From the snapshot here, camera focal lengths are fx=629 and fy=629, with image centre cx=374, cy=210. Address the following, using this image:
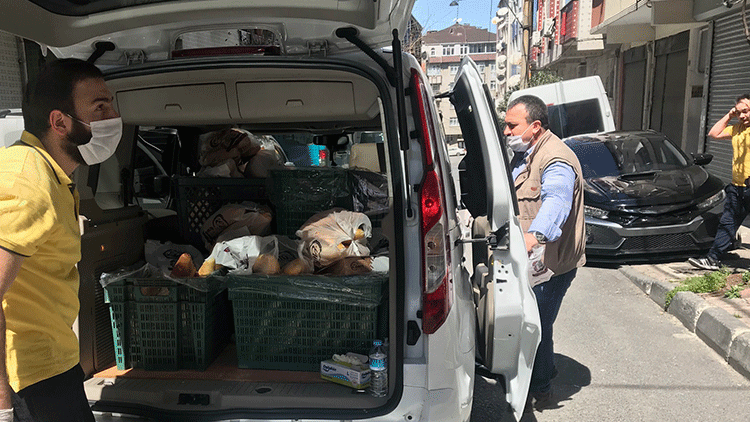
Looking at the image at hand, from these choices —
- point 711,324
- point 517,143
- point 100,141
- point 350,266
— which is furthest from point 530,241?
point 711,324

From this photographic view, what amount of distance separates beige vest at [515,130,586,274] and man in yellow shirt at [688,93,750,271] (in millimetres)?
3757

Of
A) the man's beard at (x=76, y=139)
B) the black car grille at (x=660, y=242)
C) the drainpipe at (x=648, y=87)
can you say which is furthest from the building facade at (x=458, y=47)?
the man's beard at (x=76, y=139)

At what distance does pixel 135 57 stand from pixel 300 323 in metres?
1.40

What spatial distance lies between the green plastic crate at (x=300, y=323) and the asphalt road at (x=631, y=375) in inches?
54.9

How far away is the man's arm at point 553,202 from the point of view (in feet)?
11.2

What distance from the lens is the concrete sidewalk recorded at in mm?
4707

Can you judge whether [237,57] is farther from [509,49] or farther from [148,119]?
[509,49]

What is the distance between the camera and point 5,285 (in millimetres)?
1778

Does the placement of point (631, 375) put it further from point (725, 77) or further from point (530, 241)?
point (725, 77)

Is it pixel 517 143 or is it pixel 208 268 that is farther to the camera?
pixel 517 143

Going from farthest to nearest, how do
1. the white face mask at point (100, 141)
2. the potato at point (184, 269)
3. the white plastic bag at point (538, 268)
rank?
the white plastic bag at point (538, 268) < the potato at point (184, 269) < the white face mask at point (100, 141)

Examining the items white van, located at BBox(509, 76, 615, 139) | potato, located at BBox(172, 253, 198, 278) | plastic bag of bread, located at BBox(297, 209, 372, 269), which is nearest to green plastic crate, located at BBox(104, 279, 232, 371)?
potato, located at BBox(172, 253, 198, 278)

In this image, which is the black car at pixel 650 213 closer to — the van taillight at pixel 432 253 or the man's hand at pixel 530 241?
the man's hand at pixel 530 241

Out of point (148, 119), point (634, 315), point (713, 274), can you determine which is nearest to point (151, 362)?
point (148, 119)
